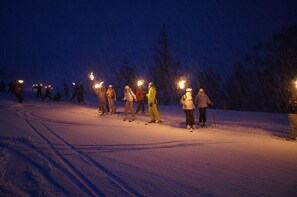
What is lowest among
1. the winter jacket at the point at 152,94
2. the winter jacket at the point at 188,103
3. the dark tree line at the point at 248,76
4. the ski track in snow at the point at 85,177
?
the ski track in snow at the point at 85,177

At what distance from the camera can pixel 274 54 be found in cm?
2809

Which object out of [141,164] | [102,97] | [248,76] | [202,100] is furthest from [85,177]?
[248,76]

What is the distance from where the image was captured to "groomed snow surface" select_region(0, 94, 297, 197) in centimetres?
509

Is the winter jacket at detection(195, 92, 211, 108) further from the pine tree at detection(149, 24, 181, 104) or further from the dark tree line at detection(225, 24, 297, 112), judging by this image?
the pine tree at detection(149, 24, 181, 104)

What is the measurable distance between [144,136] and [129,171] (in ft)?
13.6

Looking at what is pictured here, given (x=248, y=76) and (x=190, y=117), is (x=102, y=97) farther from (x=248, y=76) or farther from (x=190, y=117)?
(x=248, y=76)

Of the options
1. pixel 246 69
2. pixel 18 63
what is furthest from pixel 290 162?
pixel 18 63

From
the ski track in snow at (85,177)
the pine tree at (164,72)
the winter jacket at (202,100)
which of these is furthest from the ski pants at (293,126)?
the pine tree at (164,72)

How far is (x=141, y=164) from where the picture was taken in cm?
655

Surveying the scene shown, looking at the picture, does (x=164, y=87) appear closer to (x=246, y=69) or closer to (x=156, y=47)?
(x=156, y=47)

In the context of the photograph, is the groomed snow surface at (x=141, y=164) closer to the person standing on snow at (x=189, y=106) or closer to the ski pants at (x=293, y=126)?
the ski pants at (x=293, y=126)

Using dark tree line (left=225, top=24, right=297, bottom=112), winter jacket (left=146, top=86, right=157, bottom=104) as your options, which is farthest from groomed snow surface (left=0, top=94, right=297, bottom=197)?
dark tree line (left=225, top=24, right=297, bottom=112)

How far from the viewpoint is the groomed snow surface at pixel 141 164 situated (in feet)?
16.7

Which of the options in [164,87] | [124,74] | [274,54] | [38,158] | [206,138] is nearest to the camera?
[38,158]
